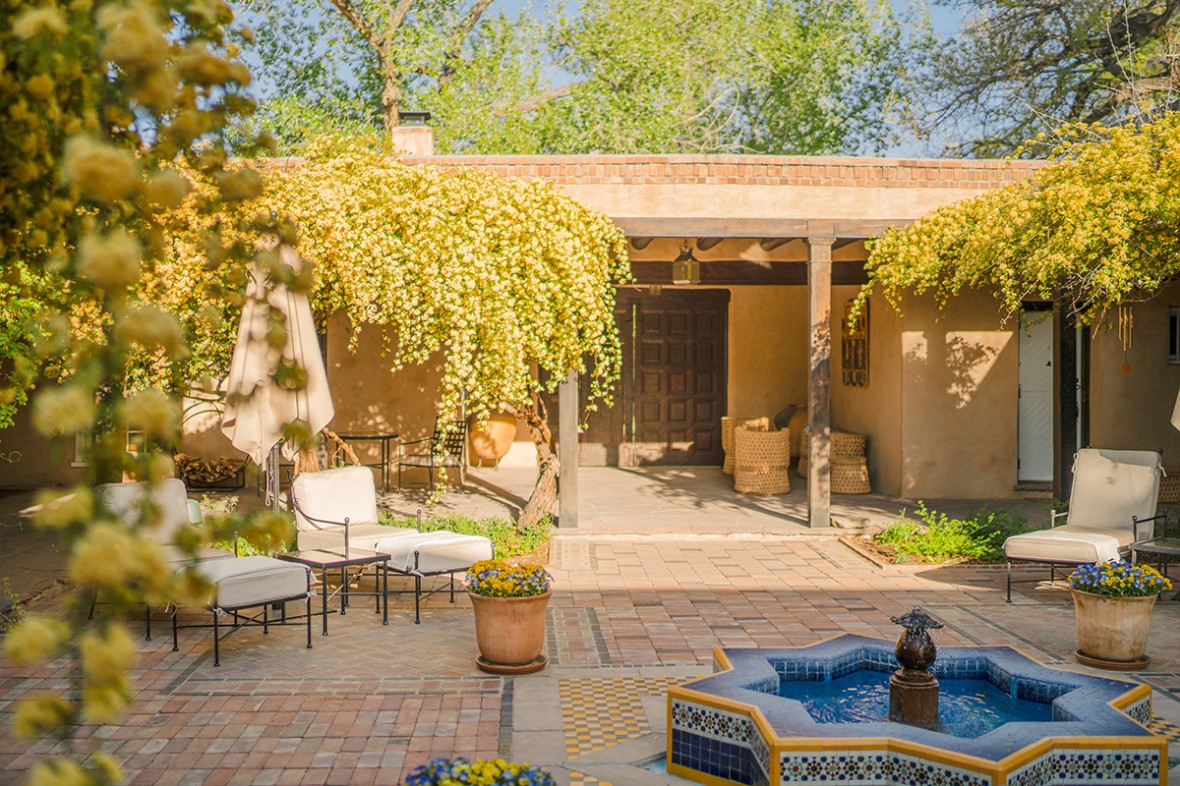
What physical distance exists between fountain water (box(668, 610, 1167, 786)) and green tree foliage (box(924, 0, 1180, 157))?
48.8 feet

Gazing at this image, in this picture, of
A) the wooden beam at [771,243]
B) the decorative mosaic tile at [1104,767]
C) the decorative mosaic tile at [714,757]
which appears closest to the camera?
the decorative mosaic tile at [1104,767]

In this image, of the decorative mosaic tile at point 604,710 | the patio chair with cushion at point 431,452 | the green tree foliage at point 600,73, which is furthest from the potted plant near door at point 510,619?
the green tree foliage at point 600,73

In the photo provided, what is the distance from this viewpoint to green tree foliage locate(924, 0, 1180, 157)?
19.1 metres

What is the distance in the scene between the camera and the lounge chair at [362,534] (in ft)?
24.4

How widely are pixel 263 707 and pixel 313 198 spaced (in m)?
5.04

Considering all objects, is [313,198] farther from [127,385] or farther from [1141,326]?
[1141,326]

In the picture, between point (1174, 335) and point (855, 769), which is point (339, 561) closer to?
point (855, 769)

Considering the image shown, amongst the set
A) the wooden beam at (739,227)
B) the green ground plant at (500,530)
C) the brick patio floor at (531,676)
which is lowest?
Result: the brick patio floor at (531,676)

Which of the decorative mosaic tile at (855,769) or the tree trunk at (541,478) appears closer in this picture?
the decorative mosaic tile at (855,769)

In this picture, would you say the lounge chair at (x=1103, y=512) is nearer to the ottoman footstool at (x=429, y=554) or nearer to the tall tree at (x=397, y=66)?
the ottoman footstool at (x=429, y=554)

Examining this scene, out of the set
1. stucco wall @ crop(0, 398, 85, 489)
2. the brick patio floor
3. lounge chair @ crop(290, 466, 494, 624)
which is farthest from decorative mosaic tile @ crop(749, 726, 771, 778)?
stucco wall @ crop(0, 398, 85, 489)

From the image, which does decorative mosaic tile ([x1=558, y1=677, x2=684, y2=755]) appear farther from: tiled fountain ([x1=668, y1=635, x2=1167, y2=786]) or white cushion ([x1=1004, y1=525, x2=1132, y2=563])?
white cushion ([x1=1004, y1=525, x2=1132, y2=563])

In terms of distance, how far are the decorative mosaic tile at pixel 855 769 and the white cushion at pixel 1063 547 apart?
4076mm

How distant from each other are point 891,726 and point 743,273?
9.67 meters
